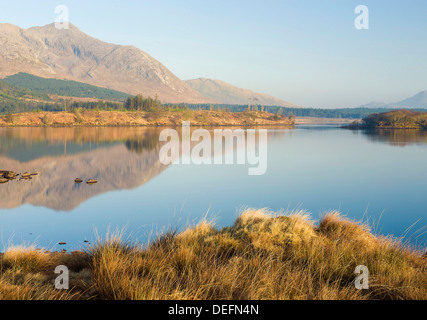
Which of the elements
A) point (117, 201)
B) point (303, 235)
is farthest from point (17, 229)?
point (303, 235)

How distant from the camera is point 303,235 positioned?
8.75 m

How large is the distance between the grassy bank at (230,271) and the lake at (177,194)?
2.00m

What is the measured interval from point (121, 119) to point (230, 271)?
14502 cm

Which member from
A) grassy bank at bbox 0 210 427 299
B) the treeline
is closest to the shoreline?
the treeline

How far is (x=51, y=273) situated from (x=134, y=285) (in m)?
3.42

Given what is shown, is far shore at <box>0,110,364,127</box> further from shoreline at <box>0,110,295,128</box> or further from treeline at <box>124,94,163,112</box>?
treeline at <box>124,94,163,112</box>

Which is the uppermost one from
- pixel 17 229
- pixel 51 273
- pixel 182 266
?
pixel 182 266

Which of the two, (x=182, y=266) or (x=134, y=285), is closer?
(x=134, y=285)

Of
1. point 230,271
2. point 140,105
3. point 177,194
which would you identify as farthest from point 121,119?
point 230,271

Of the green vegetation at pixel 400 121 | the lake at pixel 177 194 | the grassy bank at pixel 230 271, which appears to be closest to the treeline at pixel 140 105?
the green vegetation at pixel 400 121

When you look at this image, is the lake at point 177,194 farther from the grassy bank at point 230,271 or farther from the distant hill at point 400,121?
the distant hill at point 400,121

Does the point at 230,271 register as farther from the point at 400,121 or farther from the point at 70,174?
the point at 400,121

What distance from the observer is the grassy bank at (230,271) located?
4770mm
